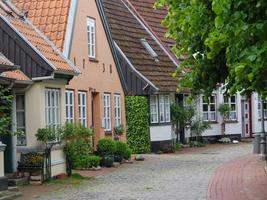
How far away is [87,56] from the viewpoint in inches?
844

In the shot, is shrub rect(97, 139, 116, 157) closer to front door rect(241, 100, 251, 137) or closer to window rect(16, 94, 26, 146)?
window rect(16, 94, 26, 146)

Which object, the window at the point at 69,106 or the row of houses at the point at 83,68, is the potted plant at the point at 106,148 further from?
the window at the point at 69,106

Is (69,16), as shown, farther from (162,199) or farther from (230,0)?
(230,0)

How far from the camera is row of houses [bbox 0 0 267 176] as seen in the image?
16.6 metres

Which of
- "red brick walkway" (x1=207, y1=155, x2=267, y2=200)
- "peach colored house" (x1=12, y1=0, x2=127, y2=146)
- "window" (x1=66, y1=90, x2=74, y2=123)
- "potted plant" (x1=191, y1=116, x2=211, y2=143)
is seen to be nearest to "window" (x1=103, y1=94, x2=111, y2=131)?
"peach colored house" (x1=12, y1=0, x2=127, y2=146)

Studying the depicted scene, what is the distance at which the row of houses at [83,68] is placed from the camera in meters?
16.6

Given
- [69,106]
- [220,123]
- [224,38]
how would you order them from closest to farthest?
[224,38]
[69,106]
[220,123]

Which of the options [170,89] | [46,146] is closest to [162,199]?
[46,146]

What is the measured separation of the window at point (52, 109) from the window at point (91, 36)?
14.2 ft

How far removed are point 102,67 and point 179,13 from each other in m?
13.6

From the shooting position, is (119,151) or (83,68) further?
(119,151)

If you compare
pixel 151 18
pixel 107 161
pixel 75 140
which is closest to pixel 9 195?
pixel 75 140

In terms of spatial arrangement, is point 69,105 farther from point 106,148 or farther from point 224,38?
point 224,38

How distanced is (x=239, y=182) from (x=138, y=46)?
1466 centimetres
